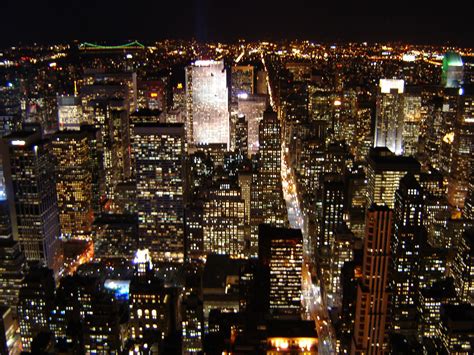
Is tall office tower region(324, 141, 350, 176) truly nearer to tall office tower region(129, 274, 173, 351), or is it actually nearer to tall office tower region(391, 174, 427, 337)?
tall office tower region(391, 174, 427, 337)

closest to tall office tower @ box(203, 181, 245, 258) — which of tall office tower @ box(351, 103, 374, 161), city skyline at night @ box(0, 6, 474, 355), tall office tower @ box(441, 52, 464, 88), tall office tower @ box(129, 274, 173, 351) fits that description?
city skyline at night @ box(0, 6, 474, 355)

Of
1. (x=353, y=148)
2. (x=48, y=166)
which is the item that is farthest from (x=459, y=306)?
(x=353, y=148)

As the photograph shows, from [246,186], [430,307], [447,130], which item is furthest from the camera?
[447,130]

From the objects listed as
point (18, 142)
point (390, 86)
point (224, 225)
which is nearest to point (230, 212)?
point (224, 225)

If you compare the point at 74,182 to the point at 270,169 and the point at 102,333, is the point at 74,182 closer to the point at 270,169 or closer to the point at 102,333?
the point at 270,169

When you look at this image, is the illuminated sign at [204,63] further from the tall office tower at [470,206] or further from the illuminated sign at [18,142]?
the illuminated sign at [18,142]

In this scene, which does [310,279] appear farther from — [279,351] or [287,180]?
[287,180]
